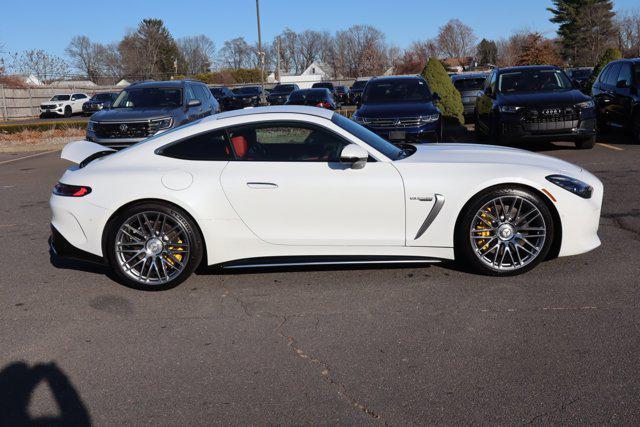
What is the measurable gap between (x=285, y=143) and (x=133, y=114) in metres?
8.60

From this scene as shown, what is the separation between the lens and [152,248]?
215 inches

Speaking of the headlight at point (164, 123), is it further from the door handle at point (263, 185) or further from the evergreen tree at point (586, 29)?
the evergreen tree at point (586, 29)

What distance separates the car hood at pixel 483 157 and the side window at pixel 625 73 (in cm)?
914

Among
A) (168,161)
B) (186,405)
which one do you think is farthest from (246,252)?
(186,405)

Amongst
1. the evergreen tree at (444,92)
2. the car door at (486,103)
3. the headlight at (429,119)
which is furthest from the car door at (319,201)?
the evergreen tree at (444,92)

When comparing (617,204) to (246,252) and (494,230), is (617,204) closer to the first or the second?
(494,230)

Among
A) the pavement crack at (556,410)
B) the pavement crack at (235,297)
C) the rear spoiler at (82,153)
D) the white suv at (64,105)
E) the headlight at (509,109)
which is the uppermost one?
the rear spoiler at (82,153)

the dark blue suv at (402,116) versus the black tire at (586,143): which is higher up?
the dark blue suv at (402,116)

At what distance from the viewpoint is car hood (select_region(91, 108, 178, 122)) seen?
522 inches

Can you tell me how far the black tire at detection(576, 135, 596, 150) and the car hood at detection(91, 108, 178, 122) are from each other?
8.21m

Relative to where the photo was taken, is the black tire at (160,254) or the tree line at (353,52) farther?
the tree line at (353,52)

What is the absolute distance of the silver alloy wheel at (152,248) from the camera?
5453mm

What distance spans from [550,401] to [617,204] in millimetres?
5275

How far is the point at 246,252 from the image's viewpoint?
5438 millimetres
